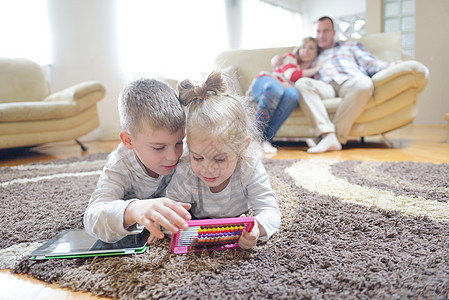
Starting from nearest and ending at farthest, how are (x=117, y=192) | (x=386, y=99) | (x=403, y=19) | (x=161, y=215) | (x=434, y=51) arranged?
(x=161, y=215), (x=117, y=192), (x=386, y=99), (x=434, y=51), (x=403, y=19)

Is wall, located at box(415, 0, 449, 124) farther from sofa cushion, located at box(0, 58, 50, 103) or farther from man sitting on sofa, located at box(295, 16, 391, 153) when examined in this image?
sofa cushion, located at box(0, 58, 50, 103)

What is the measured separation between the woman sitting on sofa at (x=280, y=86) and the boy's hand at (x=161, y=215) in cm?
149

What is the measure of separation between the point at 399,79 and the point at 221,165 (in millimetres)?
1906

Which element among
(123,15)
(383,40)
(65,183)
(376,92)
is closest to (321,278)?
(65,183)

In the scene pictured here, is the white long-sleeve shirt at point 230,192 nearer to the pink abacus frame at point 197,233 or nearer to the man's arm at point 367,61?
the pink abacus frame at point 197,233

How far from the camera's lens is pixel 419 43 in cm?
358

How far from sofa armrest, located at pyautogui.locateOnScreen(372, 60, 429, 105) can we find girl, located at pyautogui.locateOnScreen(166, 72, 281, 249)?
1.73 m

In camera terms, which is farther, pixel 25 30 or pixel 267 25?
pixel 267 25

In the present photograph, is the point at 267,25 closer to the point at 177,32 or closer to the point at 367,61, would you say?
the point at 177,32

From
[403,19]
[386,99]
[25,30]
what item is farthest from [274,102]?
[25,30]

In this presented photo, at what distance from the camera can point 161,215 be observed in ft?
2.17

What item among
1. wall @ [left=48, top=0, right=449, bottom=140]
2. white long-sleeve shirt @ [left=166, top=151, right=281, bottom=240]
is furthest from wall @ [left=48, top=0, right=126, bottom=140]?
white long-sleeve shirt @ [left=166, top=151, right=281, bottom=240]

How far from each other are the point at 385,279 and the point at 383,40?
8.46 feet

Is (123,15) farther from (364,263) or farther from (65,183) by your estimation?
(364,263)
